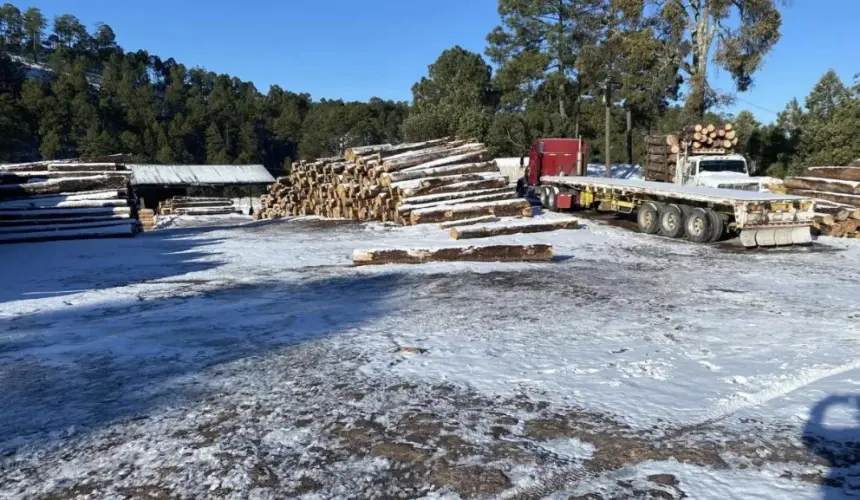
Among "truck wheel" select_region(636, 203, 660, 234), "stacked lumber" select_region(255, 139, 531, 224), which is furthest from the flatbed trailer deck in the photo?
"stacked lumber" select_region(255, 139, 531, 224)

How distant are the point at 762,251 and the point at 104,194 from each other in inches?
670

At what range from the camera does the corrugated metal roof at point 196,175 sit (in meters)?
45.8

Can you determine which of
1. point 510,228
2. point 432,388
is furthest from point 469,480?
point 510,228

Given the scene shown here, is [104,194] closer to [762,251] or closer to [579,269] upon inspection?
[579,269]

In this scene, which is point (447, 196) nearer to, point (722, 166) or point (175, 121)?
point (722, 166)

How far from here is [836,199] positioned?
16172mm

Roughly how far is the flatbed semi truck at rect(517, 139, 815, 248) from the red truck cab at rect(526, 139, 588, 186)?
297 centimetres

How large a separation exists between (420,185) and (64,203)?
9.69 m

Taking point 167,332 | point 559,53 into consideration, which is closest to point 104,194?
point 167,332

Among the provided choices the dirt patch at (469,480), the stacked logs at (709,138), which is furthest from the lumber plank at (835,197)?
the dirt patch at (469,480)

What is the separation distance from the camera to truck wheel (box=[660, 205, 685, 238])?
50.4ft

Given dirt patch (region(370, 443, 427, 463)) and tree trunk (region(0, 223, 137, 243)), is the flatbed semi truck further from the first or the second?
tree trunk (region(0, 223, 137, 243))

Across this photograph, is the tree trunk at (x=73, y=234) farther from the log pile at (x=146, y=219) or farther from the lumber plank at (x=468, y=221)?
the log pile at (x=146, y=219)

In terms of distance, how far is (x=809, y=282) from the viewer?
9.69 meters
